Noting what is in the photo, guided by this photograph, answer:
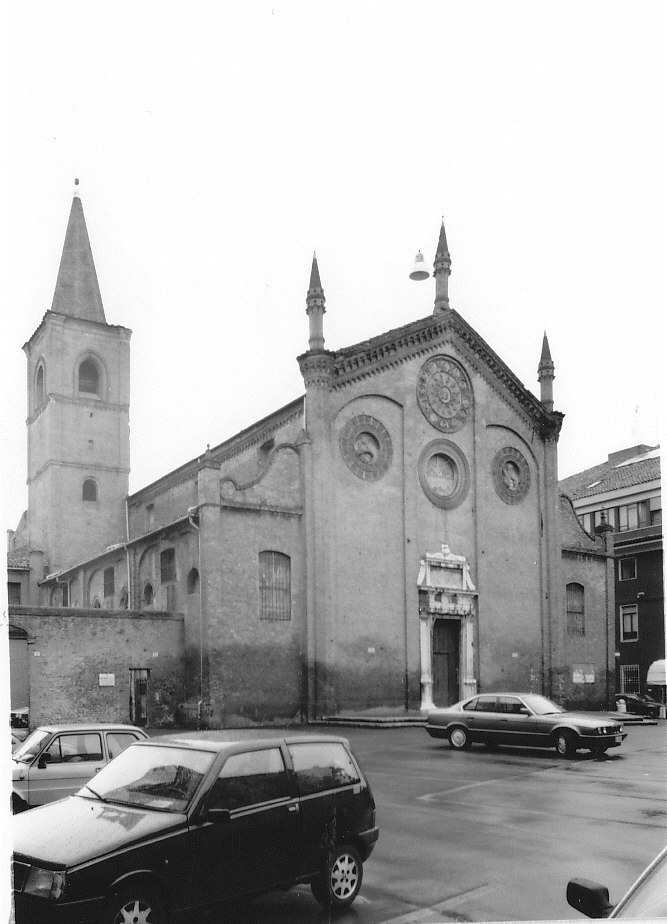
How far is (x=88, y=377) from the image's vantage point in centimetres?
1393

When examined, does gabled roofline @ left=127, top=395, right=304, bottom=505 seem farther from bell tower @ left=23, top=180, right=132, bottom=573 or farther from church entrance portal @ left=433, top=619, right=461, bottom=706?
bell tower @ left=23, top=180, right=132, bottom=573

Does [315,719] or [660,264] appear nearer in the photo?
[660,264]

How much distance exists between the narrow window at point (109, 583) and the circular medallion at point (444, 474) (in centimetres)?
1093

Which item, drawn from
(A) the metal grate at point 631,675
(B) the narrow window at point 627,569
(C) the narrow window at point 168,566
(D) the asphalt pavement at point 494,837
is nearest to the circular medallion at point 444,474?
(C) the narrow window at point 168,566

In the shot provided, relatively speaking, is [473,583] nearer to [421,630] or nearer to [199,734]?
[421,630]

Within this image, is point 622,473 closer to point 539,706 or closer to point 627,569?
point 627,569

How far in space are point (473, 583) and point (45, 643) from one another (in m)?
16.9

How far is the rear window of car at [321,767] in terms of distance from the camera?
758 cm

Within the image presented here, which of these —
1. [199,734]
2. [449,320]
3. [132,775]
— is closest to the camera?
[132,775]

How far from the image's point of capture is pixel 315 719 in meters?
26.2

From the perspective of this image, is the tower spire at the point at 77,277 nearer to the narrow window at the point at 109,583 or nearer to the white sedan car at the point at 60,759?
the white sedan car at the point at 60,759

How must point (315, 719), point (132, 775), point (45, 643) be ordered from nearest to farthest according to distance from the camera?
1. point (132, 775)
2. point (45, 643)
3. point (315, 719)

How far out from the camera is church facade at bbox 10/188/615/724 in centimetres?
2550

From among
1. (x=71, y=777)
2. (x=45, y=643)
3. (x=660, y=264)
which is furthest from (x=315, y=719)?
(x=660, y=264)
